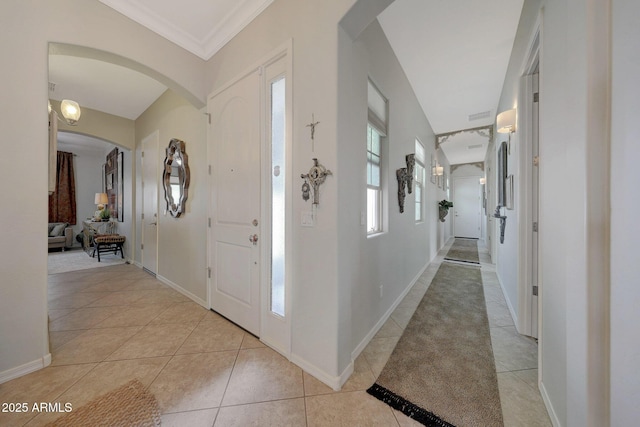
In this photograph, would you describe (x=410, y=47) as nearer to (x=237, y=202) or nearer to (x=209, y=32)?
(x=209, y=32)

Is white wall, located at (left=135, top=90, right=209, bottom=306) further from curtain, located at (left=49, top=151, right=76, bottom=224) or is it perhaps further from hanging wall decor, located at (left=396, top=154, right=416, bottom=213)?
curtain, located at (left=49, top=151, right=76, bottom=224)

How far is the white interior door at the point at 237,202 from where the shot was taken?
6.36 ft

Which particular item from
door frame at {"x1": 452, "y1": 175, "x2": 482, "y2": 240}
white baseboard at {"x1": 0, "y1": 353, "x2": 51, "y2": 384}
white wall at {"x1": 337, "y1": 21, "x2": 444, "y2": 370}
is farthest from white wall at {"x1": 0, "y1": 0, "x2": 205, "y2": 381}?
door frame at {"x1": 452, "y1": 175, "x2": 482, "y2": 240}

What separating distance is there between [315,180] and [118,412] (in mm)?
1738

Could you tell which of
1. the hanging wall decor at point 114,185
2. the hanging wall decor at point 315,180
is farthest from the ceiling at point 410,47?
the hanging wall decor at point 114,185

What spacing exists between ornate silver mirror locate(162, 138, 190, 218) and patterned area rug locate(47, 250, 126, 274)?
2.79m

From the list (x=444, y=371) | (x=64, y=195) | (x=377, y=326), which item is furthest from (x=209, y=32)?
(x=64, y=195)

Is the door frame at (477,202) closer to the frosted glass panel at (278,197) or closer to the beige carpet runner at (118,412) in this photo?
the frosted glass panel at (278,197)

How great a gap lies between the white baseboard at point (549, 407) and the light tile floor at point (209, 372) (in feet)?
0.10

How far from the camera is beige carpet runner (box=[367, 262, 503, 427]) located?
4.06 ft

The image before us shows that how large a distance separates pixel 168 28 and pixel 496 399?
4.02 m

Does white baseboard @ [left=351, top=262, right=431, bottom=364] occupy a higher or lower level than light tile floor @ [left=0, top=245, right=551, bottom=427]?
higher

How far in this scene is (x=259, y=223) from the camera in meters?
1.88

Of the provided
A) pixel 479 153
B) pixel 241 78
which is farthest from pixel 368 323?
pixel 479 153
